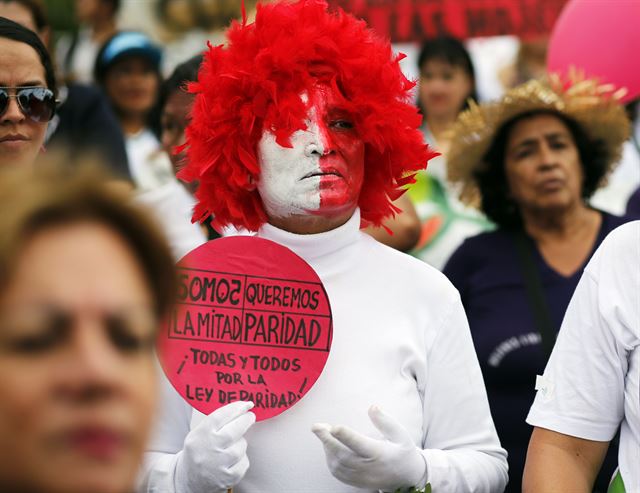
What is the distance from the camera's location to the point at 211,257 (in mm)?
2631

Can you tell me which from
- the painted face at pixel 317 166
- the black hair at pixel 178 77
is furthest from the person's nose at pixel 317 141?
the black hair at pixel 178 77

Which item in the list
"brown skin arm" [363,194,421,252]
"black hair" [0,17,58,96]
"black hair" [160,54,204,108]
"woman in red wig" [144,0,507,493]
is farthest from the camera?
"black hair" [160,54,204,108]

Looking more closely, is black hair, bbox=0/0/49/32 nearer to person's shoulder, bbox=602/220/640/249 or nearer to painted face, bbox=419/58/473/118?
painted face, bbox=419/58/473/118

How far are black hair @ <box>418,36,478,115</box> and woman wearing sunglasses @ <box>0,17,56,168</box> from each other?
9.33 feet


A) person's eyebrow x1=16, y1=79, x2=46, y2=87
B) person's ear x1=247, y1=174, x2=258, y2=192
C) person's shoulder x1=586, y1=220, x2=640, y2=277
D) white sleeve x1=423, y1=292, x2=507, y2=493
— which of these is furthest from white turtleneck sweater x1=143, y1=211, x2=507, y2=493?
person's eyebrow x1=16, y1=79, x2=46, y2=87

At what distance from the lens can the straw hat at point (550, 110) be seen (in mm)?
4379

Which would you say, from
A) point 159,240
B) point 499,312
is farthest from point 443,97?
point 159,240

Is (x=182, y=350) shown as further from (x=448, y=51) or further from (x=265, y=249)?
(x=448, y=51)

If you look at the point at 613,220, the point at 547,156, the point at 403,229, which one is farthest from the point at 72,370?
the point at 547,156

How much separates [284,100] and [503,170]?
6.63ft

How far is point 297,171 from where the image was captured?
2.66 meters

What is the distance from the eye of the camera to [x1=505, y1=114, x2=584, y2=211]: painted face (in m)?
4.30

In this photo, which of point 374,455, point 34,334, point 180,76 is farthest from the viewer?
point 180,76

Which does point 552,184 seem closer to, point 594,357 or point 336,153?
point 336,153
